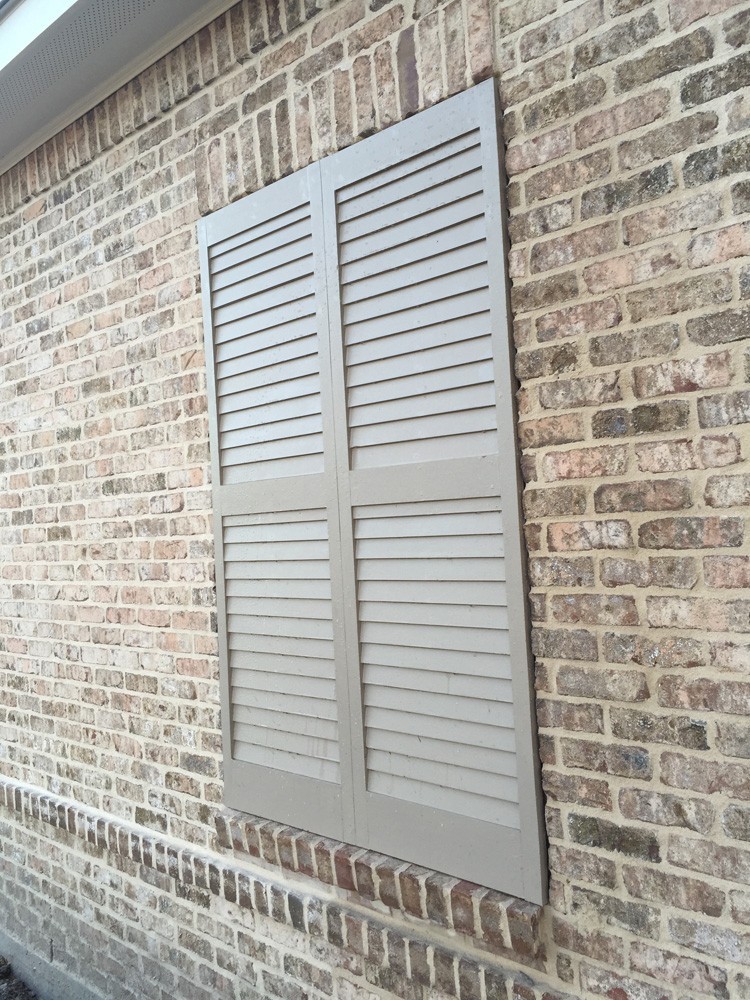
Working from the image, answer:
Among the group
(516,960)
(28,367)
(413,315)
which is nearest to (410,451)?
(413,315)

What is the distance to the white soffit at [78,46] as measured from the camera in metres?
2.78

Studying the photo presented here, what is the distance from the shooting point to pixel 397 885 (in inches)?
91.6

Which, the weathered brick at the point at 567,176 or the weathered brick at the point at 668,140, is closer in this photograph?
Answer: the weathered brick at the point at 668,140

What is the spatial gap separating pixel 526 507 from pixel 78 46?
2.22 metres

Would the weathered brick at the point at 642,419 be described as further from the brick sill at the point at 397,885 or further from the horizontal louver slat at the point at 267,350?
the brick sill at the point at 397,885

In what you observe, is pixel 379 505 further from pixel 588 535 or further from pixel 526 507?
pixel 588 535

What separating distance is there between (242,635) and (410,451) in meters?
0.91

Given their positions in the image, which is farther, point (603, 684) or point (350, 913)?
point (350, 913)

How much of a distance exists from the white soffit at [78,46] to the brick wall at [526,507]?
3.5 inches

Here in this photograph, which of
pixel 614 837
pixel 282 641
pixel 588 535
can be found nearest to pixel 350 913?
pixel 282 641

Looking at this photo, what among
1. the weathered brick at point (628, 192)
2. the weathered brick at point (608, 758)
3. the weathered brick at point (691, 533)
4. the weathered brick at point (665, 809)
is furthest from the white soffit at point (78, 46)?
the weathered brick at point (665, 809)

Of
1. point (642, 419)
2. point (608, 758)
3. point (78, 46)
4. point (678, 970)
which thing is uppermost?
point (78, 46)

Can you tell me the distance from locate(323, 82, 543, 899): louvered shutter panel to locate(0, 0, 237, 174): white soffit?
0.91 meters

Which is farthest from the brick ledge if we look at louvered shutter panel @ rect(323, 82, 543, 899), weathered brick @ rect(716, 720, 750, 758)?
weathered brick @ rect(716, 720, 750, 758)
